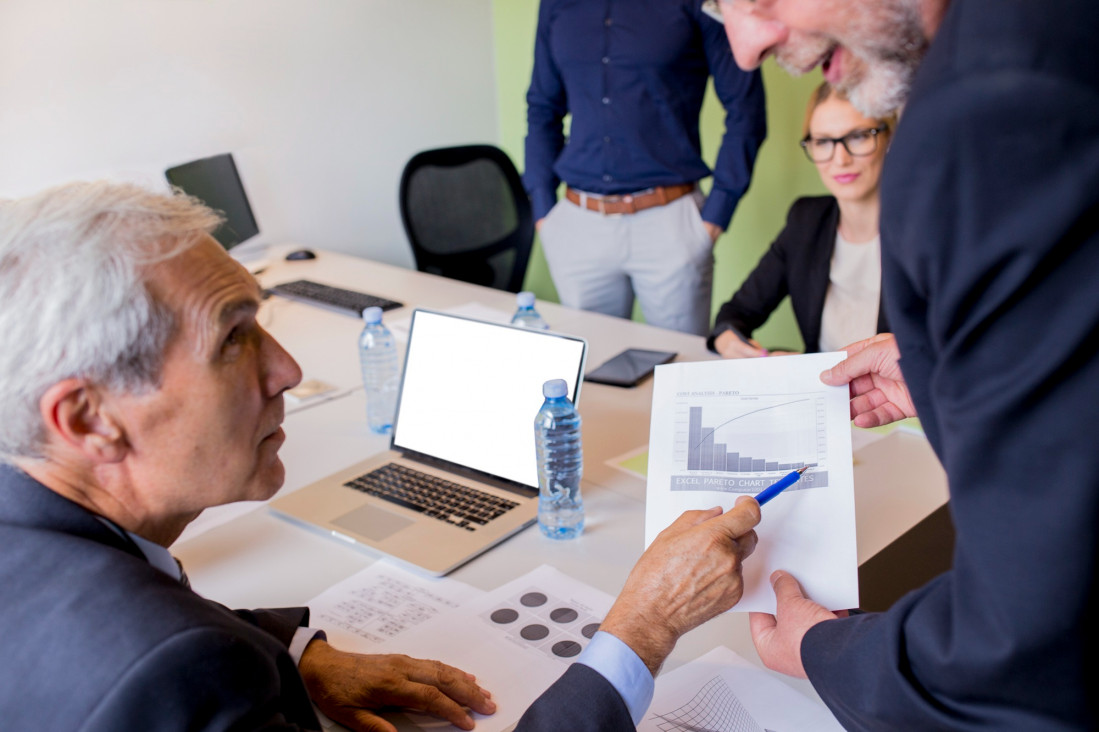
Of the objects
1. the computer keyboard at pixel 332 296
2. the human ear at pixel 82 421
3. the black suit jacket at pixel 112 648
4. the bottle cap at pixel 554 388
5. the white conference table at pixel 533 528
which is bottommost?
the computer keyboard at pixel 332 296

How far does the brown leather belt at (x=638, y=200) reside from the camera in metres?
2.99

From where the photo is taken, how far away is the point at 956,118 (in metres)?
0.63

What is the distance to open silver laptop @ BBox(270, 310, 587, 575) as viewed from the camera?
1.48 meters

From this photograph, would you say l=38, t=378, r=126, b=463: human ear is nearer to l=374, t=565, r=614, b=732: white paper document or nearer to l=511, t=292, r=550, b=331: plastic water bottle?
l=374, t=565, r=614, b=732: white paper document

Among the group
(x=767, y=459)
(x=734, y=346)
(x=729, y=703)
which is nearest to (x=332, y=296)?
(x=734, y=346)

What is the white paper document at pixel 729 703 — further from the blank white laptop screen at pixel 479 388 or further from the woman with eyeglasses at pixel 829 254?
the woman with eyeglasses at pixel 829 254

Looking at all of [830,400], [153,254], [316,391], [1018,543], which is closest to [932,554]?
[830,400]

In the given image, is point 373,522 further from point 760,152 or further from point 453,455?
point 760,152

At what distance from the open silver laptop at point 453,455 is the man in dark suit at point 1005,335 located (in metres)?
0.80

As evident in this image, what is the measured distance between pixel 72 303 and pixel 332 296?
6.68 feet

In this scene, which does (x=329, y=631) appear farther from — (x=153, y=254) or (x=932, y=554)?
(x=932, y=554)

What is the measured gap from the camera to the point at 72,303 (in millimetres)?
854

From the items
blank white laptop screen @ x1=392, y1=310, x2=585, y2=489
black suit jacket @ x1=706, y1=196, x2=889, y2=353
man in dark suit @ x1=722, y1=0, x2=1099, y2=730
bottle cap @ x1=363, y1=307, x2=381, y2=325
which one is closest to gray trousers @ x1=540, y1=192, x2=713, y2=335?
black suit jacket @ x1=706, y1=196, x2=889, y2=353

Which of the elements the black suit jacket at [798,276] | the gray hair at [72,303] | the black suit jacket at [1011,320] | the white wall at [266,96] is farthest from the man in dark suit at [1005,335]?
the white wall at [266,96]
